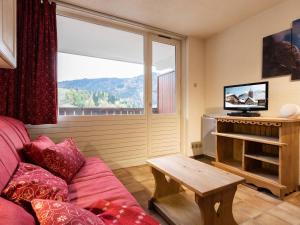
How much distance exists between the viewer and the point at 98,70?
112 inches

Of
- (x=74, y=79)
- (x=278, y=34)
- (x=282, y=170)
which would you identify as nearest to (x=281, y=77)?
(x=278, y=34)

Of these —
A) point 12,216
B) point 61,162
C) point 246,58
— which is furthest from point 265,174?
point 12,216

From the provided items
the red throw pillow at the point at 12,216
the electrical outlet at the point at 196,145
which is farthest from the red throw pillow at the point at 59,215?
the electrical outlet at the point at 196,145

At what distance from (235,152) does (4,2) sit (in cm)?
325

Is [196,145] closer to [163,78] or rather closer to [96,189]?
[163,78]

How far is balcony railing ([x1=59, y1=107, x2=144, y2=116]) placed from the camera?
255 centimetres

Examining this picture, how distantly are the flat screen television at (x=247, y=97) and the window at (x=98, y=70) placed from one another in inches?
55.5

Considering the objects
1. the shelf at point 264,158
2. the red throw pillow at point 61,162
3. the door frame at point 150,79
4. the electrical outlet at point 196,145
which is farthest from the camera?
the electrical outlet at point 196,145

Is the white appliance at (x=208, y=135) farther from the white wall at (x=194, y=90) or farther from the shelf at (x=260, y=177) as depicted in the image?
the shelf at (x=260, y=177)

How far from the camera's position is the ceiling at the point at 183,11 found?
2324 mm

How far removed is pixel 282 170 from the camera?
196 cm

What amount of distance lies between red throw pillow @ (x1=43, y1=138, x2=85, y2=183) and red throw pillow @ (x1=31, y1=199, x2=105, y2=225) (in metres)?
0.70

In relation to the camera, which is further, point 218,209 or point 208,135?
point 208,135

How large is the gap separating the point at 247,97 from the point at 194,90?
3.62 feet
